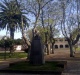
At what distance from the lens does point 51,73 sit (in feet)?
40.4

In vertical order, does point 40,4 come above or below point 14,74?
above

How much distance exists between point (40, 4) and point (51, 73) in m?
14.5

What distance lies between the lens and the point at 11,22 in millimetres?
44469

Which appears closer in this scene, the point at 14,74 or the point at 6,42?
the point at 14,74

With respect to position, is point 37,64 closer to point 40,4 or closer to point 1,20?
point 40,4

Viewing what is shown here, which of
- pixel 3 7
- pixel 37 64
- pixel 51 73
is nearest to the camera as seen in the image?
pixel 51 73

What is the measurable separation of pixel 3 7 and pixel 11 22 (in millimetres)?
3499

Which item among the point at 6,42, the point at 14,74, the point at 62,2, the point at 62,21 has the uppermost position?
the point at 62,2

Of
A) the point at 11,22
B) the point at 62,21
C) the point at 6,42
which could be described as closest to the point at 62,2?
the point at 62,21

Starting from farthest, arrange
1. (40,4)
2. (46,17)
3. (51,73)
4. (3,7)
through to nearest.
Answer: (3,7) < (46,17) < (40,4) < (51,73)

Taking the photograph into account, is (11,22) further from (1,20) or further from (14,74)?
(14,74)

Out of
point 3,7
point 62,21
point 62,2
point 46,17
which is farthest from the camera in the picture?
point 3,7

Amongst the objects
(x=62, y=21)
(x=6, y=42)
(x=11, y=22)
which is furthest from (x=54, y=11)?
(x=11, y=22)

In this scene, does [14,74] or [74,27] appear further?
[74,27]
